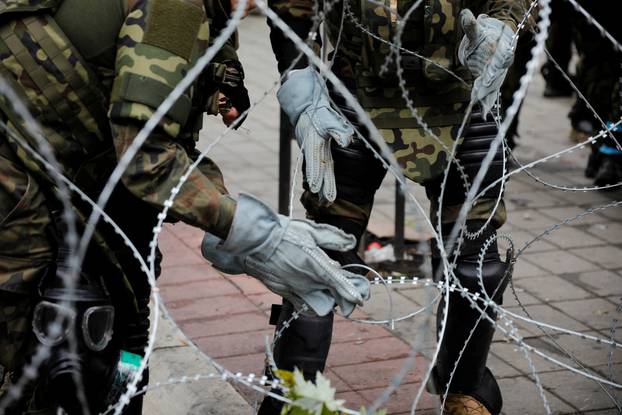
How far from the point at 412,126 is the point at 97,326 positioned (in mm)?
1145

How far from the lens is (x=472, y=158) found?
10.1 ft

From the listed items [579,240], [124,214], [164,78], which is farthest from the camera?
[579,240]

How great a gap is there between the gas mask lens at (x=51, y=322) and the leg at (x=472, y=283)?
4.06 ft

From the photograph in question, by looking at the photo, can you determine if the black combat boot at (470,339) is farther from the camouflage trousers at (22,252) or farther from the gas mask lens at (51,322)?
the gas mask lens at (51,322)

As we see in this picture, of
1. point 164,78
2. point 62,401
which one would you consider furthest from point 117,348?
point 164,78

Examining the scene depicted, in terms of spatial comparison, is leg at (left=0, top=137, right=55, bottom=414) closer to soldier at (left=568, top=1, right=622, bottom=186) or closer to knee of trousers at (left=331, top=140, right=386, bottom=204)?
knee of trousers at (left=331, top=140, right=386, bottom=204)

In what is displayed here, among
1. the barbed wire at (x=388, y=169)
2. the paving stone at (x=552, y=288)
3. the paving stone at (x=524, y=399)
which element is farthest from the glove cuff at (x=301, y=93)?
the paving stone at (x=552, y=288)

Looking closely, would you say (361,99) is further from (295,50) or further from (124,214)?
(124,214)

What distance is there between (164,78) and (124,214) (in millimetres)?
560

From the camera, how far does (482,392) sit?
10.6 ft

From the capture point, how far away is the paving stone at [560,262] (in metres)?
4.94

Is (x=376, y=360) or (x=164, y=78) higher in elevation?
(x=164, y=78)

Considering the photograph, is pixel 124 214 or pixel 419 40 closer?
pixel 124 214

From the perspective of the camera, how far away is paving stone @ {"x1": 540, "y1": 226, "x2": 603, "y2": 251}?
530cm
